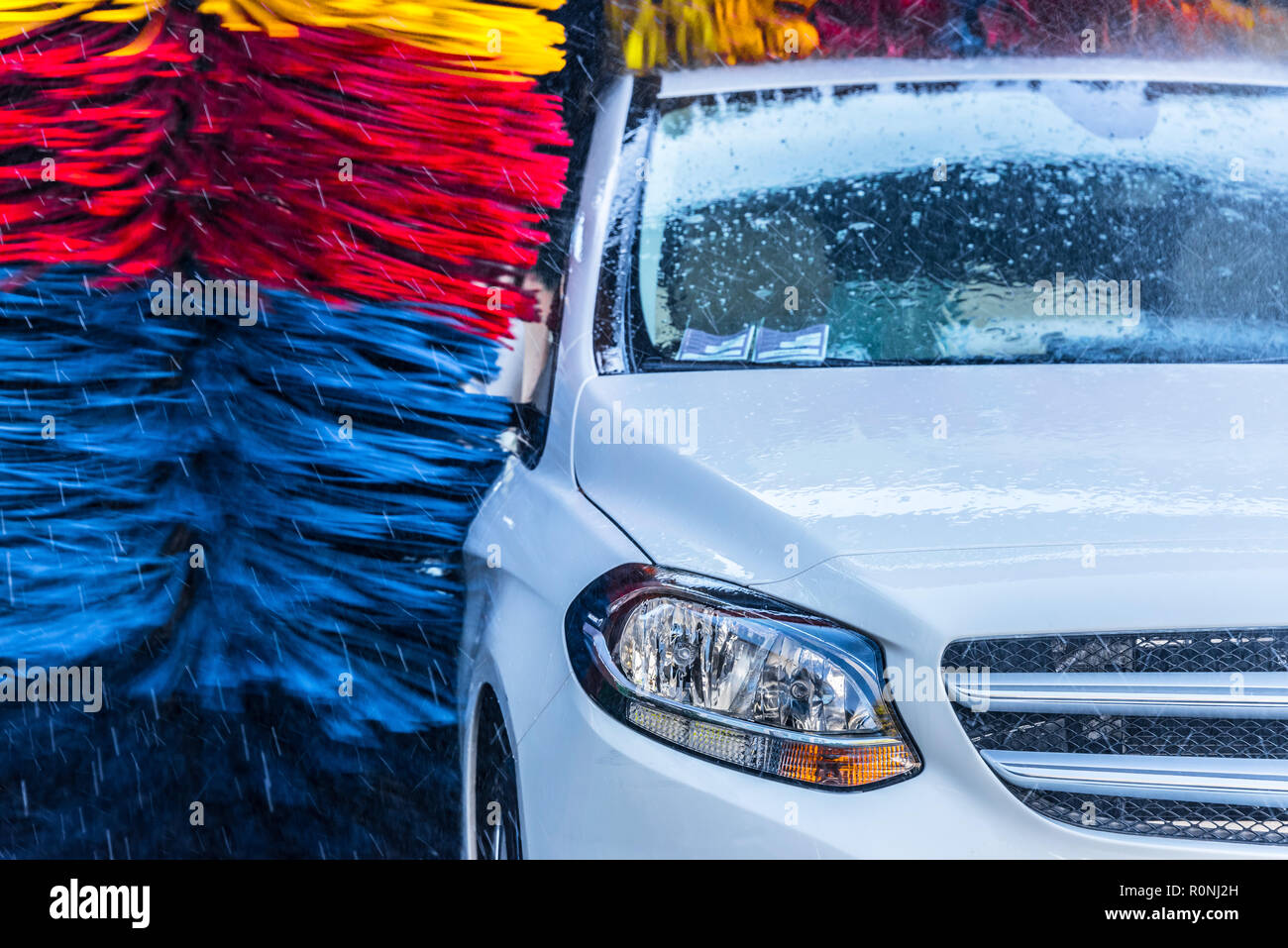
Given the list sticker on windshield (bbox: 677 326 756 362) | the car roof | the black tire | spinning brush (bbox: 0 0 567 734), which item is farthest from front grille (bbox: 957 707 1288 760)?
the car roof

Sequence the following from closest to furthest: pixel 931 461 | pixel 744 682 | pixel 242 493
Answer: pixel 744 682 < pixel 931 461 < pixel 242 493

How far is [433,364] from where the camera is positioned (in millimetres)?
2967

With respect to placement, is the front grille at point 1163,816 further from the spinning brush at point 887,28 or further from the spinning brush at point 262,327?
the spinning brush at point 887,28

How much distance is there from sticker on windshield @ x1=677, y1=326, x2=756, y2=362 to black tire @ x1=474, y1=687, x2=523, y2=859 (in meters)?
0.72

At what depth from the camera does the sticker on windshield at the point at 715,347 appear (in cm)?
246

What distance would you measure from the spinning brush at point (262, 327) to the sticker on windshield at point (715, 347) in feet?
1.57

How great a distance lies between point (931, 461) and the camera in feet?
6.40

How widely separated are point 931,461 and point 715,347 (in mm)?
651

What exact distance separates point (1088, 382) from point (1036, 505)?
46 cm

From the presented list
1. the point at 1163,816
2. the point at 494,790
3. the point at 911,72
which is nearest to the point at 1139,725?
the point at 1163,816

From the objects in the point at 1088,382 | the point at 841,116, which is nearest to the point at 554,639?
the point at 1088,382

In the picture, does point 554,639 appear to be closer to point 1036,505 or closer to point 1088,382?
point 1036,505

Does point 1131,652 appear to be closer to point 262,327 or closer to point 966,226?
point 966,226

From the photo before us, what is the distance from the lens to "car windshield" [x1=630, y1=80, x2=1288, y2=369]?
8.13 ft
